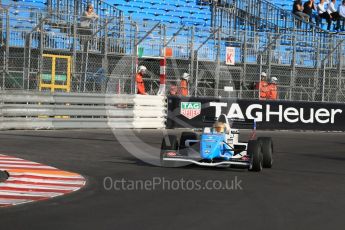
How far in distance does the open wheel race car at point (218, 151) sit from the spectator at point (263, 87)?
1178 cm

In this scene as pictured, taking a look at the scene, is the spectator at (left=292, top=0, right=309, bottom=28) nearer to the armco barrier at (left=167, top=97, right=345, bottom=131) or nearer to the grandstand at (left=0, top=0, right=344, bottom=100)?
the grandstand at (left=0, top=0, right=344, bottom=100)

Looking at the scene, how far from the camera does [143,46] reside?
22.2 metres

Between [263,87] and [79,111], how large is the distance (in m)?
7.27

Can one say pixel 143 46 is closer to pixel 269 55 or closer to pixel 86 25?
pixel 86 25

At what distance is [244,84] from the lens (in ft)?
77.1

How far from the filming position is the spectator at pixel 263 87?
2331cm

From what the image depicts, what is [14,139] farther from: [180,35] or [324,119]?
[324,119]

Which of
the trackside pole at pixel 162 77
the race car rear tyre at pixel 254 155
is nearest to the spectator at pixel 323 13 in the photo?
the trackside pole at pixel 162 77

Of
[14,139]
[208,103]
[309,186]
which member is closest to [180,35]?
[208,103]

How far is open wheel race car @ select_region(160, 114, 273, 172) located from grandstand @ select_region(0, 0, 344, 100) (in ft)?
28.5

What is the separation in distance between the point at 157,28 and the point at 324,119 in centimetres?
717

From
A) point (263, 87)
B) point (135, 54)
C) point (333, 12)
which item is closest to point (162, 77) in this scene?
point (135, 54)

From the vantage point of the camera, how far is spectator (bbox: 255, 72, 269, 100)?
2331 centimetres

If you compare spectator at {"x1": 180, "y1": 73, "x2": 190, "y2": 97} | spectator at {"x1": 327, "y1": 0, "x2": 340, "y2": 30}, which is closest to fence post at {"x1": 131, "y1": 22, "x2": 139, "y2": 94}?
spectator at {"x1": 180, "y1": 73, "x2": 190, "y2": 97}
